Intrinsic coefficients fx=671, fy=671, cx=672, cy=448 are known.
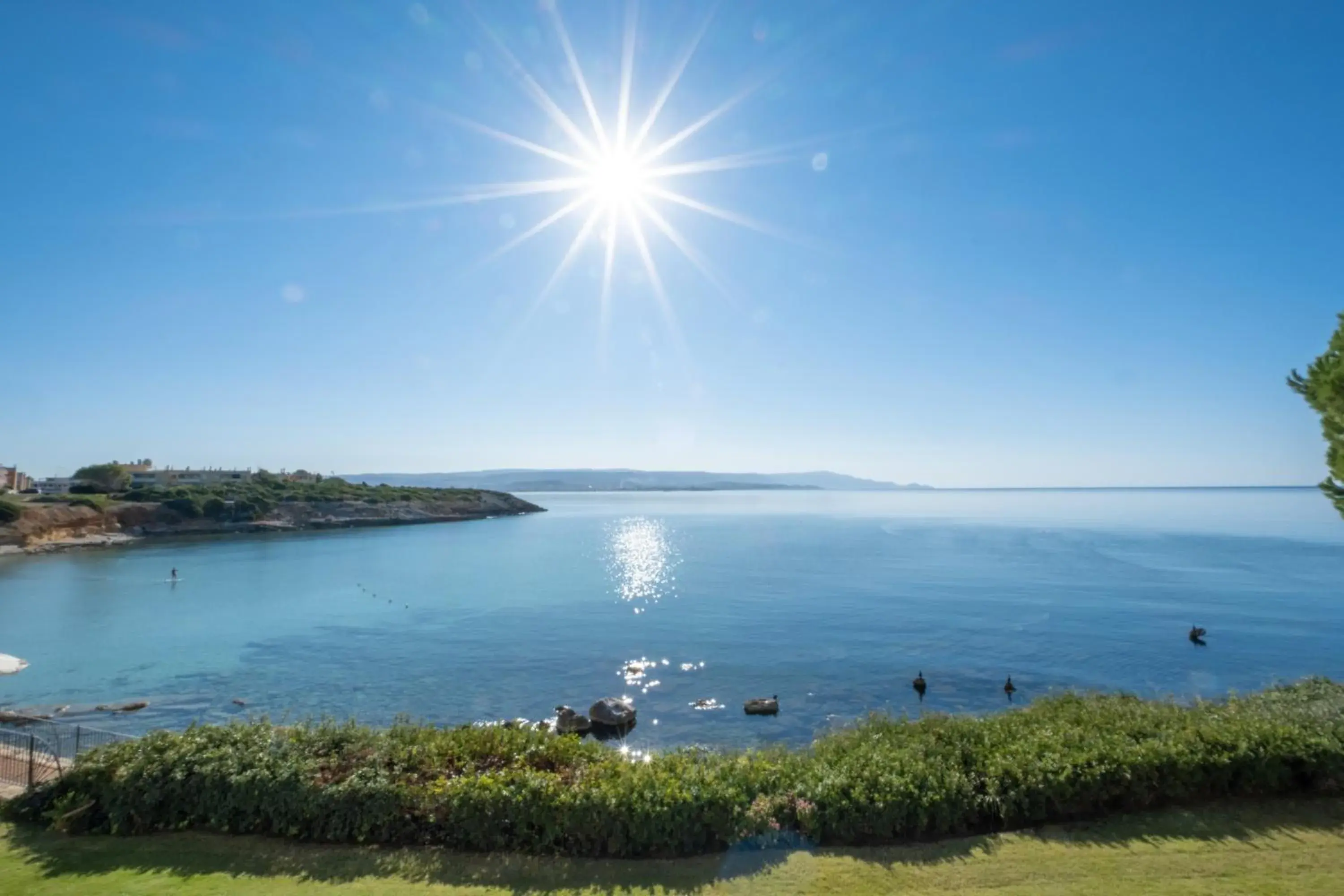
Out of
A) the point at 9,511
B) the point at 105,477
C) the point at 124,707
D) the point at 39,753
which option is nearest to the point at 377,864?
the point at 39,753

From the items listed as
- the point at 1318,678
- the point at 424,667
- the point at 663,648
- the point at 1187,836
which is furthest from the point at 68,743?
the point at 1318,678

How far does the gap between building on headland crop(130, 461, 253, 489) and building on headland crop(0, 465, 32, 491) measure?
1885 cm

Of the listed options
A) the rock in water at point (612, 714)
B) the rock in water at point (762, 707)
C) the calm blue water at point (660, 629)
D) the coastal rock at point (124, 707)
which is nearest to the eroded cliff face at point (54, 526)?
the calm blue water at point (660, 629)

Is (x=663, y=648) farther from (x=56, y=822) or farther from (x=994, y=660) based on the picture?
(x=56, y=822)

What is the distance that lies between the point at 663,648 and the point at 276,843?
27876 mm

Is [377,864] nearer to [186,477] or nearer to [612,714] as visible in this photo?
[612,714]

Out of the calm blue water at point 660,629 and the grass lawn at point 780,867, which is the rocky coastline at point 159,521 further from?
the grass lawn at point 780,867

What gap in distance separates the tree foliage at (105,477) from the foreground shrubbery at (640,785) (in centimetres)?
15274

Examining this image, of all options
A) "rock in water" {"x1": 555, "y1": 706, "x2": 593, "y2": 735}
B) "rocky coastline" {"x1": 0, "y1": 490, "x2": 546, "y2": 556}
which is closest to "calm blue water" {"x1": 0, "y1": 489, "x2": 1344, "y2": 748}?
"rock in water" {"x1": 555, "y1": 706, "x2": 593, "y2": 735}

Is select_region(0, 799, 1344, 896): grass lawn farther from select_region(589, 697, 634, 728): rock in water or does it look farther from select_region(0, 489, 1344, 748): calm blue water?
select_region(589, 697, 634, 728): rock in water

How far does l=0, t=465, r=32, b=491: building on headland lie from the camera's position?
435ft

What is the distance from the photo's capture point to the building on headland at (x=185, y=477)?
153m

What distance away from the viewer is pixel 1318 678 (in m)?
20.1

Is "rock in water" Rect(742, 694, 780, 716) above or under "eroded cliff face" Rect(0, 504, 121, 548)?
under
